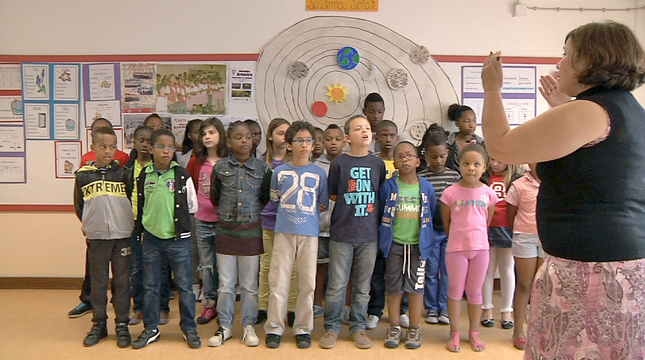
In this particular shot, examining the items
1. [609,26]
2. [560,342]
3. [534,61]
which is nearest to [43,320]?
[560,342]

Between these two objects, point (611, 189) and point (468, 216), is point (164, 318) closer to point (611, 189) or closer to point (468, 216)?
point (468, 216)

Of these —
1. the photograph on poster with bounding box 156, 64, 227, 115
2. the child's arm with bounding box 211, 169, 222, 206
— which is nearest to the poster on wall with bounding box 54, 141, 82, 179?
the photograph on poster with bounding box 156, 64, 227, 115

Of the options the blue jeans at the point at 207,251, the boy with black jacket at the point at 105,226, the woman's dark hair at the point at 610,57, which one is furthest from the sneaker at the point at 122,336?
the woman's dark hair at the point at 610,57

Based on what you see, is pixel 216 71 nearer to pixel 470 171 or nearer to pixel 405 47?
pixel 405 47

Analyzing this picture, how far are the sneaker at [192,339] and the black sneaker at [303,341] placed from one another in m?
0.60

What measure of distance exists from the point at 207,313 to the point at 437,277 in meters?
1.65

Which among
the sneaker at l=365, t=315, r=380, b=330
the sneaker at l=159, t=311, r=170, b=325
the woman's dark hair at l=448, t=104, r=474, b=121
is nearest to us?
the sneaker at l=365, t=315, r=380, b=330

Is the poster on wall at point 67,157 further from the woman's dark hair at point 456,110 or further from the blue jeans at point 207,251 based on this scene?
the woman's dark hair at point 456,110

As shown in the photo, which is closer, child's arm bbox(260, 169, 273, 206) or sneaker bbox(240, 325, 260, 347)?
sneaker bbox(240, 325, 260, 347)

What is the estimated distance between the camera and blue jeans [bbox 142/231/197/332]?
3000 mm

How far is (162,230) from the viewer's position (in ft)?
9.70

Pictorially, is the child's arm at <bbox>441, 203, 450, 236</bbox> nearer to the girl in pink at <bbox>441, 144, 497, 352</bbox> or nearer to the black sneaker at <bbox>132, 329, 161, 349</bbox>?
the girl in pink at <bbox>441, 144, 497, 352</bbox>

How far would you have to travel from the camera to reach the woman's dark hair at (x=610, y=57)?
3.95ft

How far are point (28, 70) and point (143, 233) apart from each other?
7.67ft
